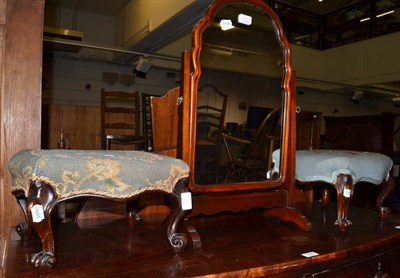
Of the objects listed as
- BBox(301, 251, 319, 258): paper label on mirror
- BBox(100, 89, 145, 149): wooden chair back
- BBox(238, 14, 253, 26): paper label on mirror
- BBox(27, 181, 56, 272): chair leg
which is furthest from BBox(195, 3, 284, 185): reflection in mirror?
BBox(100, 89, 145, 149): wooden chair back

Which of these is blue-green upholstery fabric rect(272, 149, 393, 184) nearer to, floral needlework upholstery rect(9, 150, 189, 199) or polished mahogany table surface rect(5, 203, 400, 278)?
polished mahogany table surface rect(5, 203, 400, 278)

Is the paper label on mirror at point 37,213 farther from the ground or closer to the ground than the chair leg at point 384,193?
farther from the ground

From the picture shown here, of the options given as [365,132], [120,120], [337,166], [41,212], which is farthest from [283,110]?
[365,132]

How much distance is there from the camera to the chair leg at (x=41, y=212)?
706mm

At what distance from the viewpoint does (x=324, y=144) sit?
4.17 meters

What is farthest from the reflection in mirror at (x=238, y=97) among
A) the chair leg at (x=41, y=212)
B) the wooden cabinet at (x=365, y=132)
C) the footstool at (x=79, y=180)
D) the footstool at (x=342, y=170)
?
the wooden cabinet at (x=365, y=132)

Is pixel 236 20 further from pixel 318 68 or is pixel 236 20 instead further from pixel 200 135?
pixel 318 68

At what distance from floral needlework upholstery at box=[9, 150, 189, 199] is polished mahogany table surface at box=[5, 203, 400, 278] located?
0.54 feet

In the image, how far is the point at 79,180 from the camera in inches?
29.0

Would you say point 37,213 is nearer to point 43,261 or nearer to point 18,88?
point 43,261

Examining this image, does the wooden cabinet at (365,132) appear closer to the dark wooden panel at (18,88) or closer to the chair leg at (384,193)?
the chair leg at (384,193)

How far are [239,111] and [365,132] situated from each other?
3.62 m

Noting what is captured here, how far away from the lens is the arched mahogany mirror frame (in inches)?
41.4

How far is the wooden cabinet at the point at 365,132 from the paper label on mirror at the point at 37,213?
324cm
